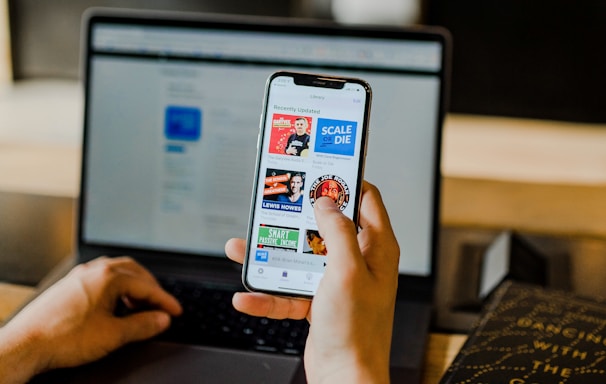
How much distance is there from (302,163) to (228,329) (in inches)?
9.1

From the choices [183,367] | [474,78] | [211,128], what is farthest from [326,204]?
[474,78]

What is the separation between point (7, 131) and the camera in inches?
98.8

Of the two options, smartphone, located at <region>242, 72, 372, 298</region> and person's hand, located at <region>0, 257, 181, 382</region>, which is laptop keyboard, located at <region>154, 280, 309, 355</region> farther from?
smartphone, located at <region>242, 72, 372, 298</region>

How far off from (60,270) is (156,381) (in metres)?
0.27

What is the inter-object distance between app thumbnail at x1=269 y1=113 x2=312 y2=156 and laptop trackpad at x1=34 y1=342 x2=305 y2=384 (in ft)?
0.71

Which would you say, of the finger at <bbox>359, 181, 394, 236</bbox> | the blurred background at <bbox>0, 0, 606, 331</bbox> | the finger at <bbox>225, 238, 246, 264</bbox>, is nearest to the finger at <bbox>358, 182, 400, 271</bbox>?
the finger at <bbox>359, 181, 394, 236</bbox>

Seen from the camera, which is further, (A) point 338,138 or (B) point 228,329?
(B) point 228,329

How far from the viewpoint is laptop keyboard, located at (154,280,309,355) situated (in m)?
0.73

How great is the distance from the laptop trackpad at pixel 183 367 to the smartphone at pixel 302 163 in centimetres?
11

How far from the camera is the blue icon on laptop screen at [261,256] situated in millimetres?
621

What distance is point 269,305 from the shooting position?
606mm

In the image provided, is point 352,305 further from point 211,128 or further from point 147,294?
point 211,128

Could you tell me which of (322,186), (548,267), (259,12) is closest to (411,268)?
(548,267)

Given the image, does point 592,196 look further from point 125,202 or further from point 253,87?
point 125,202
